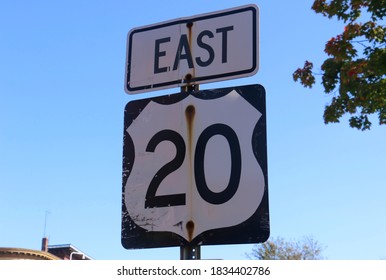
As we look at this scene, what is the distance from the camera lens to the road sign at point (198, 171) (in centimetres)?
277

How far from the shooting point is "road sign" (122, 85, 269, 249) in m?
2.77

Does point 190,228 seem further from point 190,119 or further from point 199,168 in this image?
point 190,119

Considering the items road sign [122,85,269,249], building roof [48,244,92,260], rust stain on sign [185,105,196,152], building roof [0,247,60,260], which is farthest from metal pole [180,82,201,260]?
building roof [48,244,92,260]

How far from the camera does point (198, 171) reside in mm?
2869

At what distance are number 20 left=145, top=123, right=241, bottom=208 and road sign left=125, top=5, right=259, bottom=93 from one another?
0.37m

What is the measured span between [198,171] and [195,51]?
2.55 feet

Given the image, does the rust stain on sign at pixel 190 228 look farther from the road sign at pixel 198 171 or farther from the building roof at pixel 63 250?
the building roof at pixel 63 250

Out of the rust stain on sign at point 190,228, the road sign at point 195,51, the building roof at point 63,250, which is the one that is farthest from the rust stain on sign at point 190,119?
the building roof at point 63,250

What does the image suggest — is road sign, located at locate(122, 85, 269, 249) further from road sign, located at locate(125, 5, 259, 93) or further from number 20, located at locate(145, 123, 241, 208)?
road sign, located at locate(125, 5, 259, 93)

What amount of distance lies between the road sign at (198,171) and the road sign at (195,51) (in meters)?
0.17

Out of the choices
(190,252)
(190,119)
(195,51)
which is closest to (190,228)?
(190,252)

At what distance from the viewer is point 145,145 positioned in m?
3.05
